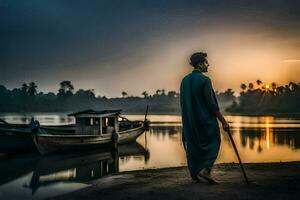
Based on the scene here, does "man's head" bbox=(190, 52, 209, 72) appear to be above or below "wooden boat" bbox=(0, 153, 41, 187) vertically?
above

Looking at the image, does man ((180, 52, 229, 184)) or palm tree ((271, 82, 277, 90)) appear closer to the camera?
man ((180, 52, 229, 184))

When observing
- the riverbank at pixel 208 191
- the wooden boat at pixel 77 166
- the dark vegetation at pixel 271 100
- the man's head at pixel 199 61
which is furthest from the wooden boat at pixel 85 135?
the dark vegetation at pixel 271 100

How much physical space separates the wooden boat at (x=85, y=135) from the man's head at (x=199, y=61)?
17.8m

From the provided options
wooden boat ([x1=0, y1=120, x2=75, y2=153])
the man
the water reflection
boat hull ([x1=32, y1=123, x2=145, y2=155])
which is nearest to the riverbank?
the man

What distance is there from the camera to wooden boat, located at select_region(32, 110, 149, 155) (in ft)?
80.7

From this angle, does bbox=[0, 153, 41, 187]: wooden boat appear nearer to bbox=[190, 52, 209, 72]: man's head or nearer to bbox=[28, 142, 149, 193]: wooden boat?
bbox=[28, 142, 149, 193]: wooden boat

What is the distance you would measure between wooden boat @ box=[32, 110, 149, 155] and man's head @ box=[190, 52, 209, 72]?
699 inches

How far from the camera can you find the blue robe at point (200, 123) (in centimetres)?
793

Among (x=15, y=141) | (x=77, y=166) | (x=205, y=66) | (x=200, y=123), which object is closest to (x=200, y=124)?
(x=200, y=123)

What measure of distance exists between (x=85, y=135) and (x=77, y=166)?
244 inches

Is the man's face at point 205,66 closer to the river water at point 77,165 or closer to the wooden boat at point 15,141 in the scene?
the river water at point 77,165

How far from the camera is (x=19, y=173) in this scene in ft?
61.9

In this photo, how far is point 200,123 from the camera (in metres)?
8.03

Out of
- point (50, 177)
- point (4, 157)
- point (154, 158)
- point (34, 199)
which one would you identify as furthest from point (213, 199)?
point (4, 157)
